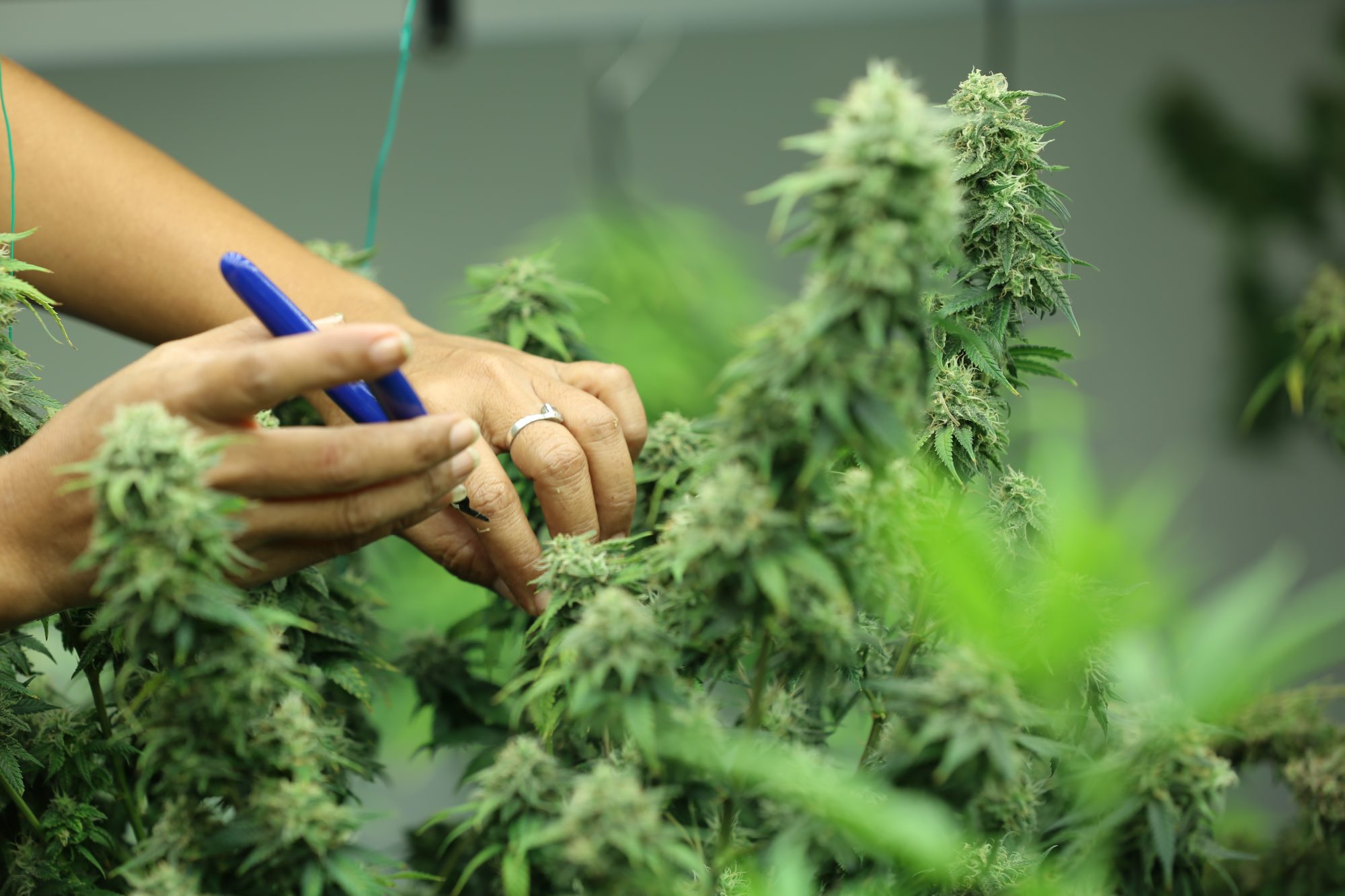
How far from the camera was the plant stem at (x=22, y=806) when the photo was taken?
60 cm

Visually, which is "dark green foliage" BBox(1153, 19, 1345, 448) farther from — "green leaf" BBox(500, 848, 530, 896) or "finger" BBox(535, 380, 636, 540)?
"green leaf" BBox(500, 848, 530, 896)

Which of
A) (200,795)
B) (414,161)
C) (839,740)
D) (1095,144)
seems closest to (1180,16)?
(1095,144)

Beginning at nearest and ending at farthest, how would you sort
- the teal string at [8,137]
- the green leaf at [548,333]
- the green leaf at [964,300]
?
the green leaf at [964,300]
the teal string at [8,137]
the green leaf at [548,333]

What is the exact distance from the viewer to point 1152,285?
2.07 m

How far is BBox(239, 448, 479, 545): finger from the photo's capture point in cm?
53

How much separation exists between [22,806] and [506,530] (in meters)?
0.32

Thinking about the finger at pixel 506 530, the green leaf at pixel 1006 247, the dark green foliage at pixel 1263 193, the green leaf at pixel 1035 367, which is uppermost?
Answer: the dark green foliage at pixel 1263 193

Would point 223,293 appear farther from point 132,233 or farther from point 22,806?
point 22,806

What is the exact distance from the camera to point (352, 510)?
55 cm

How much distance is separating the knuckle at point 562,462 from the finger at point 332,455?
0.67 ft

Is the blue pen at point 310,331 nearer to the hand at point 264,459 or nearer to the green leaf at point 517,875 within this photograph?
the hand at point 264,459

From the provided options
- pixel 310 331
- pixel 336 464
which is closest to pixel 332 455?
pixel 336 464

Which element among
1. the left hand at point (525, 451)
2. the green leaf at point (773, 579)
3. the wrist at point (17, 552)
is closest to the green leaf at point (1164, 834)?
the green leaf at point (773, 579)

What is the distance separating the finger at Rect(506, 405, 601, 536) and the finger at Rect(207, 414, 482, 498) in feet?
0.68
